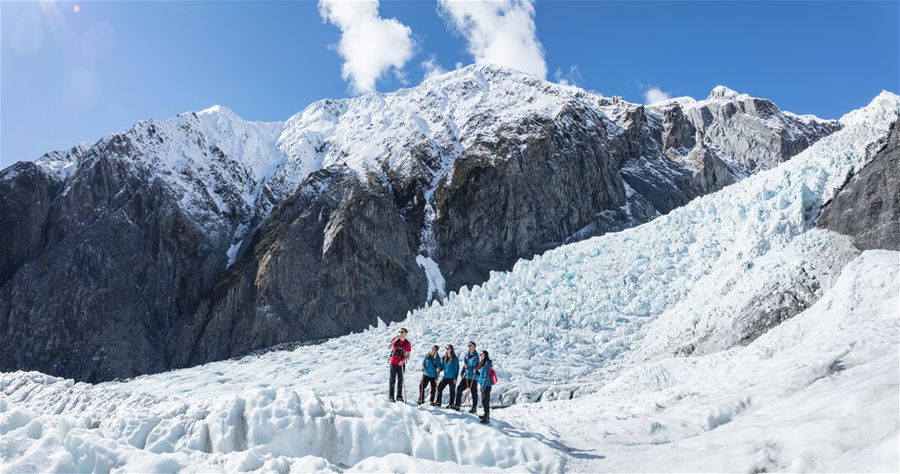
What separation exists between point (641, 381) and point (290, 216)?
2821 inches

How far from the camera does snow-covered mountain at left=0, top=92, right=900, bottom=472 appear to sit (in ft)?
39.6

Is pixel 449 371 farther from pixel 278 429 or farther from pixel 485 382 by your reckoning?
pixel 278 429

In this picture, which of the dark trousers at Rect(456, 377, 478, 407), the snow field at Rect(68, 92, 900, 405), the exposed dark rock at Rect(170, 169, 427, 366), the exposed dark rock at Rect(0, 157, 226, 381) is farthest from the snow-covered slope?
the dark trousers at Rect(456, 377, 478, 407)

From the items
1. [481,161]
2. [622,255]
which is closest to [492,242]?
[481,161]

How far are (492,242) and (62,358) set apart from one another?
5524cm

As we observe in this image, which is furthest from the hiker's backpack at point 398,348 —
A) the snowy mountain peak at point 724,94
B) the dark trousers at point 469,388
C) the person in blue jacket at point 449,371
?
the snowy mountain peak at point 724,94

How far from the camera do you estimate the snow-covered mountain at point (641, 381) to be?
476 inches

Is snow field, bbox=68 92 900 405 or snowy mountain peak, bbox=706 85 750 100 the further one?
snowy mountain peak, bbox=706 85 750 100

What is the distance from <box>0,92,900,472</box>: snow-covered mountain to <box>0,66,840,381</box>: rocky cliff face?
32980mm

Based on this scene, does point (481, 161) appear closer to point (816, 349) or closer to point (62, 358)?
point (62, 358)

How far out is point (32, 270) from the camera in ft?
262

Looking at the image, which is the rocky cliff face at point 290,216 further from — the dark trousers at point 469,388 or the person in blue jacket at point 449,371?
the person in blue jacket at point 449,371

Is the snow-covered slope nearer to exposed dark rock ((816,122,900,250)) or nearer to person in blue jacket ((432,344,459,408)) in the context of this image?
exposed dark rock ((816,122,900,250))

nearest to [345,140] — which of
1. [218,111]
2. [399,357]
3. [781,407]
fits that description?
[218,111]
